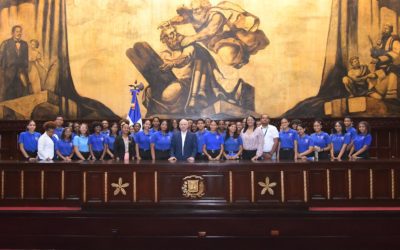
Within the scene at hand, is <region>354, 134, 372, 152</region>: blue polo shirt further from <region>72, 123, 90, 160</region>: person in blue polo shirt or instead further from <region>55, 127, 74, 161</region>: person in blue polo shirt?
<region>55, 127, 74, 161</region>: person in blue polo shirt

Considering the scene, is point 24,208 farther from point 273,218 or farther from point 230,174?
point 273,218

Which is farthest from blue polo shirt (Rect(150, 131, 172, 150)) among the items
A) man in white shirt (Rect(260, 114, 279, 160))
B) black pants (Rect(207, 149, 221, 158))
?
man in white shirt (Rect(260, 114, 279, 160))

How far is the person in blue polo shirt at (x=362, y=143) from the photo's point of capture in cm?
868

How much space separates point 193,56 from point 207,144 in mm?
4968

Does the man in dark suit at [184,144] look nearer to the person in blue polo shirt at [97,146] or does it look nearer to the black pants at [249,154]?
the black pants at [249,154]

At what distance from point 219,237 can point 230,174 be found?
107cm

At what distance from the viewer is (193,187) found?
6.84 meters

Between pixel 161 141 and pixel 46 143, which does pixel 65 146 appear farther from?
pixel 161 141

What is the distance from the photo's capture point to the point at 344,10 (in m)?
13.3

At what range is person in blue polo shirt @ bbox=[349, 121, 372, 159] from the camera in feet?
28.5

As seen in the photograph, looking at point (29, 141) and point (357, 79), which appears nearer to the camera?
point (29, 141)

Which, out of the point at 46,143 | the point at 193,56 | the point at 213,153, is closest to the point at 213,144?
the point at 213,153

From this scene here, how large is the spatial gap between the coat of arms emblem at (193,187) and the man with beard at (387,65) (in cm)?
862

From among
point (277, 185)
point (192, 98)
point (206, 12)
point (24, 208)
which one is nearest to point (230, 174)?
point (277, 185)
